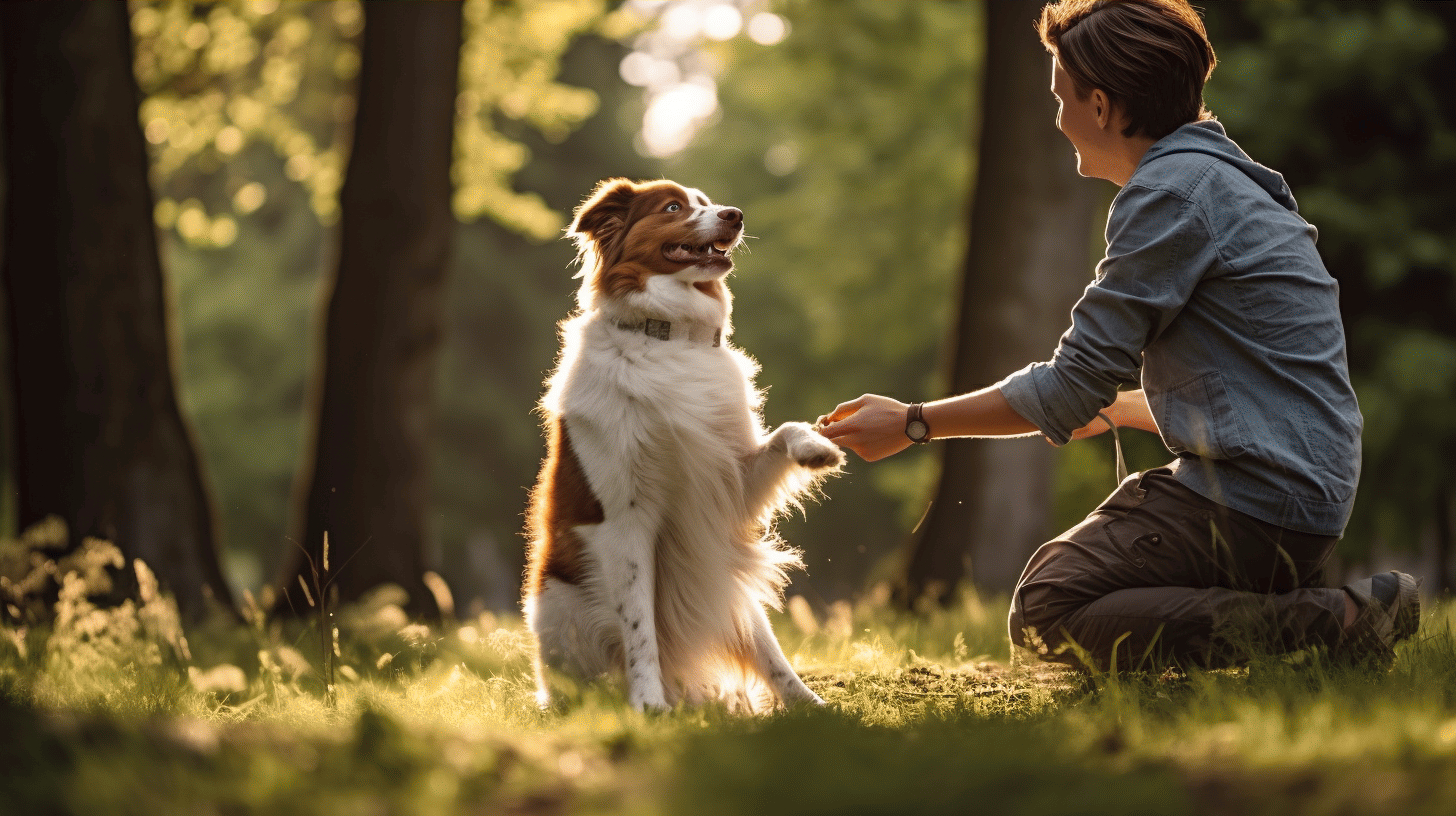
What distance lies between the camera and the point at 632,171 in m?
24.1

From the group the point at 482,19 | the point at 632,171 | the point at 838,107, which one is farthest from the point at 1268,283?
the point at 632,171

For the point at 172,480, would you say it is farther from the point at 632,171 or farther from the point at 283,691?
the point at 632,171

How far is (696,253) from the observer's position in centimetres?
445

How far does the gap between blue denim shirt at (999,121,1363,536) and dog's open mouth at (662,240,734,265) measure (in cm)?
136

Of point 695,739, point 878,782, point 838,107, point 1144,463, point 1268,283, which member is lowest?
point 1144,463

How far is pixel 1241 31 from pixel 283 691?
11.0 meters

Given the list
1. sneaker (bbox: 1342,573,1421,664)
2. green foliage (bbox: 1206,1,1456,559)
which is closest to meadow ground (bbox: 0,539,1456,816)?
sneaker (bbox: 1342,573,1421,664)

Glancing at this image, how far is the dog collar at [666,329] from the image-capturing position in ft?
14.2

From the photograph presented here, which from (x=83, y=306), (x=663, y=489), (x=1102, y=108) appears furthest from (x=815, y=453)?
(x=83, y=306)

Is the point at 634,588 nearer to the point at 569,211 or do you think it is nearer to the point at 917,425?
the point at 917,425

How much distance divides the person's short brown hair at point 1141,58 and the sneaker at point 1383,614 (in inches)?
61.3

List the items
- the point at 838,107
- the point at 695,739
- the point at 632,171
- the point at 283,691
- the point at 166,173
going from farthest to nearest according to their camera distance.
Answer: the point at 632,171
the point at 838,107
the point at 166,173
the point at 283,691
the point at 695,739

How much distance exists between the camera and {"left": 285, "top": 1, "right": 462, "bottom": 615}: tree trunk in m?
7.94

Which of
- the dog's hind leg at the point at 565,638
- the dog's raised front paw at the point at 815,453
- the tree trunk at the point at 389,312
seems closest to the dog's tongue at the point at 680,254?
the dog's raised front paw at the point at 815,453
